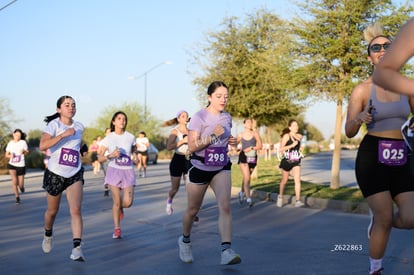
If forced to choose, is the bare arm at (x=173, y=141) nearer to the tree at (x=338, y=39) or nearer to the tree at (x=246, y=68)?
the tree at (x=338, y=39)

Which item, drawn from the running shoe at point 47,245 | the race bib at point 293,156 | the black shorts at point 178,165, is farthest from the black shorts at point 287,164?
the running shoe at point 47,245

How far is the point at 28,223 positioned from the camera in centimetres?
1060

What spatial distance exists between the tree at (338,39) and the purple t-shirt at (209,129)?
8.68m

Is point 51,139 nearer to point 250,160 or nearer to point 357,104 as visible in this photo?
point 357,104

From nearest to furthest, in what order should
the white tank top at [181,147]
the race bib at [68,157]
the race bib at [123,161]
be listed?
the race bib at [68,157], the race bib at [123,161], the white tank top at [181,147]

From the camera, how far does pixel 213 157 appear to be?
654 cm

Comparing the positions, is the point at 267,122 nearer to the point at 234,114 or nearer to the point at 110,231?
the point at 234,114

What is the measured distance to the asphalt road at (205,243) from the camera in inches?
258

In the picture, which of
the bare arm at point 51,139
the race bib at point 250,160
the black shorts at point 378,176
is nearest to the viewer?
the black shorts at point 378,176

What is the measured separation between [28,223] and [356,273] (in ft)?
20.5

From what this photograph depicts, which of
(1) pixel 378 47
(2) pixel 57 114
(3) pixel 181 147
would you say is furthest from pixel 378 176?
(3) pixel 181 147

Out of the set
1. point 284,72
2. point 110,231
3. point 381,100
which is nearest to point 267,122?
point 284,72

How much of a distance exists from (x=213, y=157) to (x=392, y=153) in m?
2.06

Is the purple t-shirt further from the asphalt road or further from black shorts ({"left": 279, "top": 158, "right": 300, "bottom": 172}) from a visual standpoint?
black shorts ({"left": 279, "top": 158, "right": 300, "bottom": 172})
